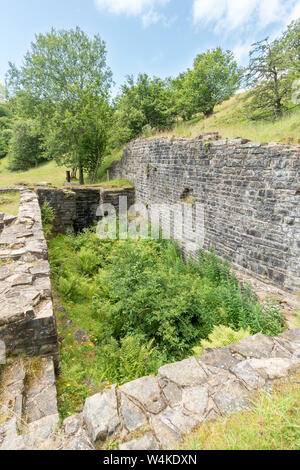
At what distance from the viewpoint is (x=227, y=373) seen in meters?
2.16

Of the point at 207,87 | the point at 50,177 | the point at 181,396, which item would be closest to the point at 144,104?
the point at 207,87

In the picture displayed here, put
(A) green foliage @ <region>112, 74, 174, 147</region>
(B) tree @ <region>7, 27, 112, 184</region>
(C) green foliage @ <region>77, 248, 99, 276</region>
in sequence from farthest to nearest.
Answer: (A) green foliage @ <region>112, 74, 174, 147</region>, (B) tree @ <region>7, 27, 112, 184</region>, (C) green foliage @ <region>77, 248, 99, 276</region>

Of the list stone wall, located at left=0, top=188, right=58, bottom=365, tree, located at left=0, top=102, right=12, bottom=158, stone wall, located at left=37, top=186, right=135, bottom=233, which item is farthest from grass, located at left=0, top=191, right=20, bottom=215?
tree, located at left=0, top=102, right=12, bottom=158

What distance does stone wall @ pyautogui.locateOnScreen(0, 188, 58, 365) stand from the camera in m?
2.54

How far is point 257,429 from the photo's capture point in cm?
152

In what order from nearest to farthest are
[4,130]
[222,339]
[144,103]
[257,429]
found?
[257,429]
[222,339]
[144,103]
[4,130]

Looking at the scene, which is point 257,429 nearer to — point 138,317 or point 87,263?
point 138,317

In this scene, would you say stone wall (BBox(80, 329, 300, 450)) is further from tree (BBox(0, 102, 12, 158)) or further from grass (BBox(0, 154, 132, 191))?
tree (BBox(0, 102, 12, 158))

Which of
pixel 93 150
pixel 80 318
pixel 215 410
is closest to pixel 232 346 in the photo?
pixel 215 410

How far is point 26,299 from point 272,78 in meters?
12.0

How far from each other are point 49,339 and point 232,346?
83.9 inches

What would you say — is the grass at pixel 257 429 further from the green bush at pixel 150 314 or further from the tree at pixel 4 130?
the tree at pixel 4 130

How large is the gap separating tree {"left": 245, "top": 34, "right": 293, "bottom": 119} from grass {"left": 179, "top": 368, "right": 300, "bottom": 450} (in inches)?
404
